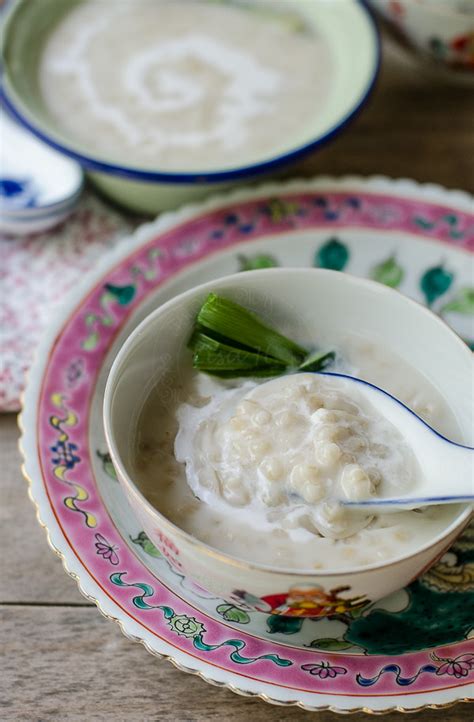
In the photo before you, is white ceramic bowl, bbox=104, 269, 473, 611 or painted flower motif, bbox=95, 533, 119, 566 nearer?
white ceramic bowl, bbox=104, 269, 473, 611

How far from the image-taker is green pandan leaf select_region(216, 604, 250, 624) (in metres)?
0.76

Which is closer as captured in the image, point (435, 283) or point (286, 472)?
point (286, 472)

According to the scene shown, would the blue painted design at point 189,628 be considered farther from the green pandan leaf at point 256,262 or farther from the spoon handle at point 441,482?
the green pandan leaf at point 256,262

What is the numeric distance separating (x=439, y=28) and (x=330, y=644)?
2.94 ft

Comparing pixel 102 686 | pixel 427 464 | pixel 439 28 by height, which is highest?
pixel 439 28

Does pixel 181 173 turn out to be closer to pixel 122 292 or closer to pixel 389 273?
pixel 122 292

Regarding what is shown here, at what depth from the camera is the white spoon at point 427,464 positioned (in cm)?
75

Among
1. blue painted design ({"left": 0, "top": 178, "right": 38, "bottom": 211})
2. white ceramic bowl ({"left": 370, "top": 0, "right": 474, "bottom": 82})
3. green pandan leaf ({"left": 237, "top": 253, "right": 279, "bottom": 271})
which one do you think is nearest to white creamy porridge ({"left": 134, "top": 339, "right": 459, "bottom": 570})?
green pandan leaf ({"left": 237, "top": 253, "right": 279, "bottom": 271})

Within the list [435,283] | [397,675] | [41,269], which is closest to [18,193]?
[41,269]

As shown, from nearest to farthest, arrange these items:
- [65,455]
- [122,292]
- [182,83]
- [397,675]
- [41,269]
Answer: [397,675]
[65,455]
[122,292]
[41,269]
[182,83]

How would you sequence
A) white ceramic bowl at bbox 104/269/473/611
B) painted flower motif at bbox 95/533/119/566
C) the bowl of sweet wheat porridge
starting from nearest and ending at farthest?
white ceramic bowl at bbox 104/269/473/611 → painted flower motif at bbox 95/533/119/566 → the bowl of sweet wheat porridge

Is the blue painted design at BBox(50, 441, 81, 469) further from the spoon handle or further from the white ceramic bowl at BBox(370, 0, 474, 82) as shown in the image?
the white ceramic bowl at BBox(370, 0, 474, 82)

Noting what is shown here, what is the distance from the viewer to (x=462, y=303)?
103cm

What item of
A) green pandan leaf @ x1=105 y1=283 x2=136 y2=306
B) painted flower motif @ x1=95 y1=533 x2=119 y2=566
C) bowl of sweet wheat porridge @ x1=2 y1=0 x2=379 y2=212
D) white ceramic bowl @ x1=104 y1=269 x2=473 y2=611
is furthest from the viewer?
bowl of sweet wheat porridge @ x1=2 y1=0 x2=379 y2=212
